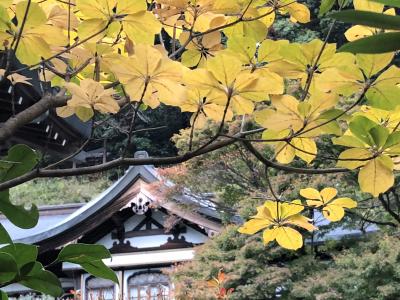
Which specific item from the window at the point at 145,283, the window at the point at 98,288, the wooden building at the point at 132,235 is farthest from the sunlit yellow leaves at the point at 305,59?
the window at the point at 98,288

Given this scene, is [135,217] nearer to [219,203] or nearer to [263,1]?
[219,203]

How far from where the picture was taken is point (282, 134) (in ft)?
2.25

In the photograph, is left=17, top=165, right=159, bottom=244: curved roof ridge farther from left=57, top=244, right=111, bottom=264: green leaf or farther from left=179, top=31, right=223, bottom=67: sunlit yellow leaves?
left=57, top=244, right=111, bottom=264: green leaf

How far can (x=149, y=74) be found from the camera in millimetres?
545

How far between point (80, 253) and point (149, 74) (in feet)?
0.59

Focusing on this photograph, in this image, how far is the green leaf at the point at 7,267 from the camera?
474mm

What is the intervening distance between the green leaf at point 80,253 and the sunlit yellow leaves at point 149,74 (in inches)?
5.9

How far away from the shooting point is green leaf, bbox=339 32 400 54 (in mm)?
360

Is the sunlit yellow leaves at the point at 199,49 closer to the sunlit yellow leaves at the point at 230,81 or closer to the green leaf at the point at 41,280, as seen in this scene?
the sunlit yellow leaves at the point at 230,81

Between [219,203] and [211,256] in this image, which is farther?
Answer: [219,203]

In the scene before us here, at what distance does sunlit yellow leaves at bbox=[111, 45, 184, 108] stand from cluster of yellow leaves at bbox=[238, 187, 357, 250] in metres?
0.25

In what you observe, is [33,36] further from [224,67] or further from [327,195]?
[327,195]

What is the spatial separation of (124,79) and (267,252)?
12.6 feet

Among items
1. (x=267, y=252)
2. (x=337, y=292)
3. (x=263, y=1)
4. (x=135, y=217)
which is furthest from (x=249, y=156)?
(x=263, y=1)
